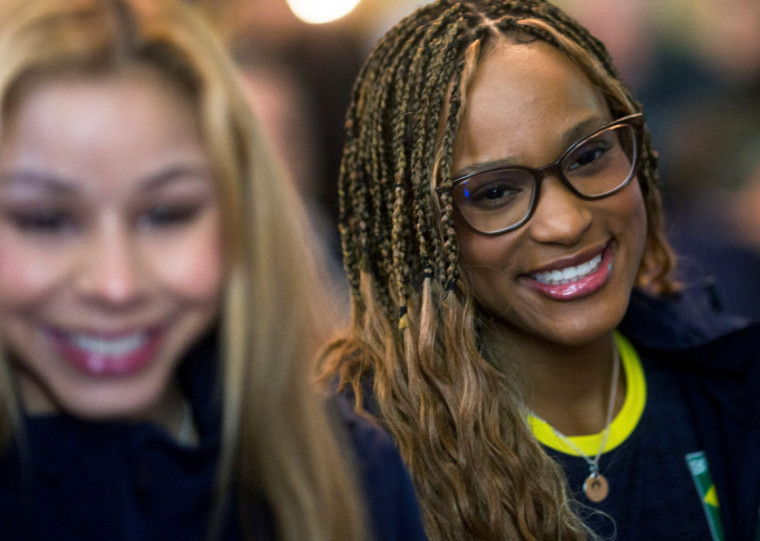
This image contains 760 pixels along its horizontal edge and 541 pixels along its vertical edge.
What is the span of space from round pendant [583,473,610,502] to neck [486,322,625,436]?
0.11 metres

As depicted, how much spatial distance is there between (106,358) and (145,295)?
9 cm

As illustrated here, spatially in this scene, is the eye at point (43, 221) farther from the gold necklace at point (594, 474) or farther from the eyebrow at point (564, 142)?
the gold necklace at point (594, 474)

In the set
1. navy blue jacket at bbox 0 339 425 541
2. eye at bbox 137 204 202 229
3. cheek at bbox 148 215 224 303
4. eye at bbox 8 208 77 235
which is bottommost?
navy blue jacket at bbox 0 339 425 541

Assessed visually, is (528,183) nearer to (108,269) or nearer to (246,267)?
(246,267)

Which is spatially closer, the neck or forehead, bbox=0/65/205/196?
forehead, bbox=0/65/205/196

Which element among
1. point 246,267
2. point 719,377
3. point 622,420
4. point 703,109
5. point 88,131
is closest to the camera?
point 88,131

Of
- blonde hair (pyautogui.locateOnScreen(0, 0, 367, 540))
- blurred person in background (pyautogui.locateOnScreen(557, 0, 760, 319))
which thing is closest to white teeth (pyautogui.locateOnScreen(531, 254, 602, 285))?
blonde hair (pyautogui.locateOnScreen(0, 0, 367, 540))

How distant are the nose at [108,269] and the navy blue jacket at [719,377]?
1.32 m

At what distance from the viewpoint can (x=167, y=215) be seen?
37.5 inches

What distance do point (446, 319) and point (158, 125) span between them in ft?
2.53

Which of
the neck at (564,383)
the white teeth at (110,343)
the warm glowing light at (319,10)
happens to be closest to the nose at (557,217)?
the neck at (564,383)

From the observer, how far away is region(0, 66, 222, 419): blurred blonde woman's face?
0.88 meters

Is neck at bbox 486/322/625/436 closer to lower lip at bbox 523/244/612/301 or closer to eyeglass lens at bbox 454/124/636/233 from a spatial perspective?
lower lip at bbox 523/244/612/301

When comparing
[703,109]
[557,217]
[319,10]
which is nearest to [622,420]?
[557,217]
